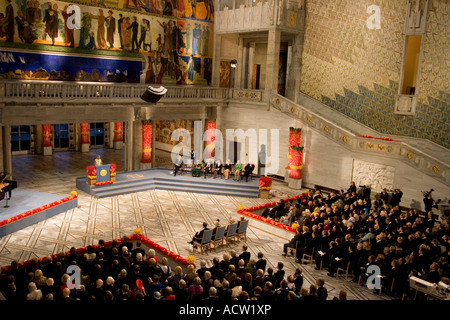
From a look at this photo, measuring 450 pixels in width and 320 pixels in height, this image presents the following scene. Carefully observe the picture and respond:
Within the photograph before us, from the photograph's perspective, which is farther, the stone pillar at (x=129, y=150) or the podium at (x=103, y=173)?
the stone pillar at (x=129, y=150)

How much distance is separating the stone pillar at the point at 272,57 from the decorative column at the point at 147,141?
6.18 metres

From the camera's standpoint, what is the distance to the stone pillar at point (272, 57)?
20484 millimetres

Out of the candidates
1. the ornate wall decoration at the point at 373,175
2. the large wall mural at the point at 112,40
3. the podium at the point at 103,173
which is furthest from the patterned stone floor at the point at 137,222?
the large wall mural at the point at 112,40

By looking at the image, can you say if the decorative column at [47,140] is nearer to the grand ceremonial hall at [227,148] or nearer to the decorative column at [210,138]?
the grand ceremonial hall at [227,148]

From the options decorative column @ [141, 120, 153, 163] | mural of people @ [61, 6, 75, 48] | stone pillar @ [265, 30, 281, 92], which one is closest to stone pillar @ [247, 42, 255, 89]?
stone pillar @ [265, 30, 281, 92]

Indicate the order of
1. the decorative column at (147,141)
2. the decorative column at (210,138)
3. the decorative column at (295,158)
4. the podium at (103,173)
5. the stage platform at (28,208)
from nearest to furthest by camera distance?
1. the stage platform at (28,208)
2. the podium at (103,173)
3. the decorative column at (295,158)
4. the decorative column at (147,141)
5. the decorative column at (210,138)

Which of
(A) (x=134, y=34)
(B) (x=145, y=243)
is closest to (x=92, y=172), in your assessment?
(B) (x=145, y=243)

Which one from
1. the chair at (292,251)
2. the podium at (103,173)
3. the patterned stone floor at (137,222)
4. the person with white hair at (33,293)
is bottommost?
the patterned stone floor at (137,222)

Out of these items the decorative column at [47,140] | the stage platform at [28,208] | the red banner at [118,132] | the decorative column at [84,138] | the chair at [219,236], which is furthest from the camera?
the red banner at [118,132]

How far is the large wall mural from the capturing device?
1733cm

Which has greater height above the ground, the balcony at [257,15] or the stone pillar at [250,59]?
the balcony at [257,15]

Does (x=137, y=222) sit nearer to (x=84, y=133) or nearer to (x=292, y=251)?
(x=292, y=251)

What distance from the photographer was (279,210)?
1447cm

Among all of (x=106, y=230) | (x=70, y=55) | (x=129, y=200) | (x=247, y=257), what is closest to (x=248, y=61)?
(x=70, y=55)
